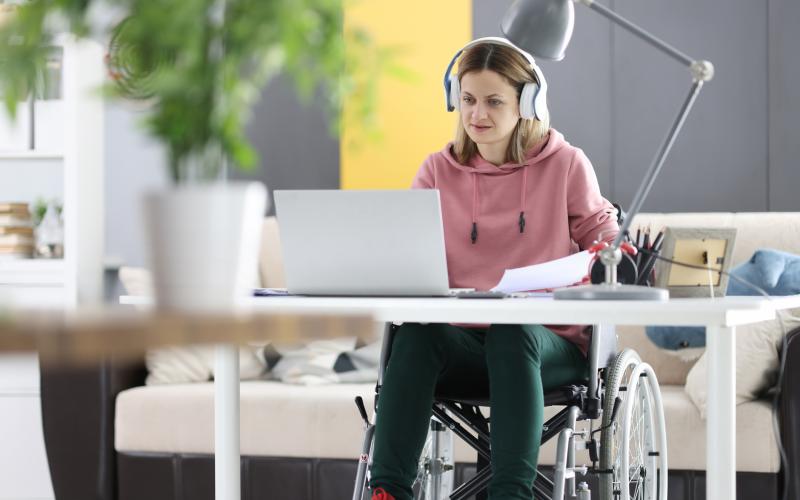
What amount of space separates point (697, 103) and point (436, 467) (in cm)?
201

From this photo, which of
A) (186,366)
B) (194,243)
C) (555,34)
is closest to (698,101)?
(186,366)

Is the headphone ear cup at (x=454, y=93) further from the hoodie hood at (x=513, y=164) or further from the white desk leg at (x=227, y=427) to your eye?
the white desk leg at (x=227, y=427)

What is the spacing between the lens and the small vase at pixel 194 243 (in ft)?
2.85

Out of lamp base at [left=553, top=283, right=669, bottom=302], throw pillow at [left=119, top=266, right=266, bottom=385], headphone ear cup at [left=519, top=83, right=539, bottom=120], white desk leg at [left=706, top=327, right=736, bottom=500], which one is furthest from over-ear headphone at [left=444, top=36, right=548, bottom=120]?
throw pillow at [left=119, top=266, right=266, bottom=385]

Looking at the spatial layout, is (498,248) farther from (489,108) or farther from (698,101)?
(698,101)

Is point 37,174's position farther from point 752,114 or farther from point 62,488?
point 752,114

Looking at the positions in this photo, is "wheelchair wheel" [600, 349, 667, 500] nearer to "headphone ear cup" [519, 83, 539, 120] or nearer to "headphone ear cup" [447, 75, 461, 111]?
"headphone ear cup" [519, 83, 539, 120]

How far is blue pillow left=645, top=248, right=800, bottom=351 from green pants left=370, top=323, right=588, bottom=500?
3.16ft

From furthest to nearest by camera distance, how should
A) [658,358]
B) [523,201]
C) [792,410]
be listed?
[658,358] → [792,410] → [523,201]

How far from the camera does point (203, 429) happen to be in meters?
3.16


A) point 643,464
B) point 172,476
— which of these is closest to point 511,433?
point 643,464

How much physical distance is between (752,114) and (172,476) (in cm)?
223

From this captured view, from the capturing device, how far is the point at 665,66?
374cm

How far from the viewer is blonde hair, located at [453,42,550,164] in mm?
2363
